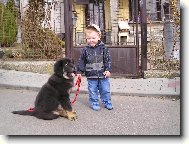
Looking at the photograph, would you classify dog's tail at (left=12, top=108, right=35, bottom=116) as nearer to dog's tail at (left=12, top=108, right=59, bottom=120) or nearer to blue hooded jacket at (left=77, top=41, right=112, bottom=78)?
dog's tail at (left=12, top=108, right=59, bottom=120)

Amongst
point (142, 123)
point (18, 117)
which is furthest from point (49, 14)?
point (142, 123)

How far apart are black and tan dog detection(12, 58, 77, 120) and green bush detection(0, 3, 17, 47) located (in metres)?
5.84

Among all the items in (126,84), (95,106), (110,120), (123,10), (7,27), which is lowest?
(110,120)

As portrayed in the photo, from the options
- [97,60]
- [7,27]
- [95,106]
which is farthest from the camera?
[7,27]

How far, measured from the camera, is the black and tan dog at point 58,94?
5117 millimetres

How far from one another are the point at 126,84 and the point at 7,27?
5.28m

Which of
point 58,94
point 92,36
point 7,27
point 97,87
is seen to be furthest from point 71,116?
point 7,27

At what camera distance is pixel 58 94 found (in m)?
5.12

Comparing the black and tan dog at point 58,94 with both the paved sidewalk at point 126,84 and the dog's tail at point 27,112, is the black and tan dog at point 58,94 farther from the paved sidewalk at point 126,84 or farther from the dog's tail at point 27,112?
the paved sidewalk at point 126,84

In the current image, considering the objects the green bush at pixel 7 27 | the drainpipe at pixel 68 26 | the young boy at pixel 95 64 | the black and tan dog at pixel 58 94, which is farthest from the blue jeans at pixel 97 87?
the green bush at pixel 7 27

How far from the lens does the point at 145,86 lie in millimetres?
6777

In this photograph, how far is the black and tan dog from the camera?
5.12 metres

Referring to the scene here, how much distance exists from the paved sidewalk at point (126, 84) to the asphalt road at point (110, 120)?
219 millimetres

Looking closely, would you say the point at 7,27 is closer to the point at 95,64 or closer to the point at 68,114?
the point at 95,64
